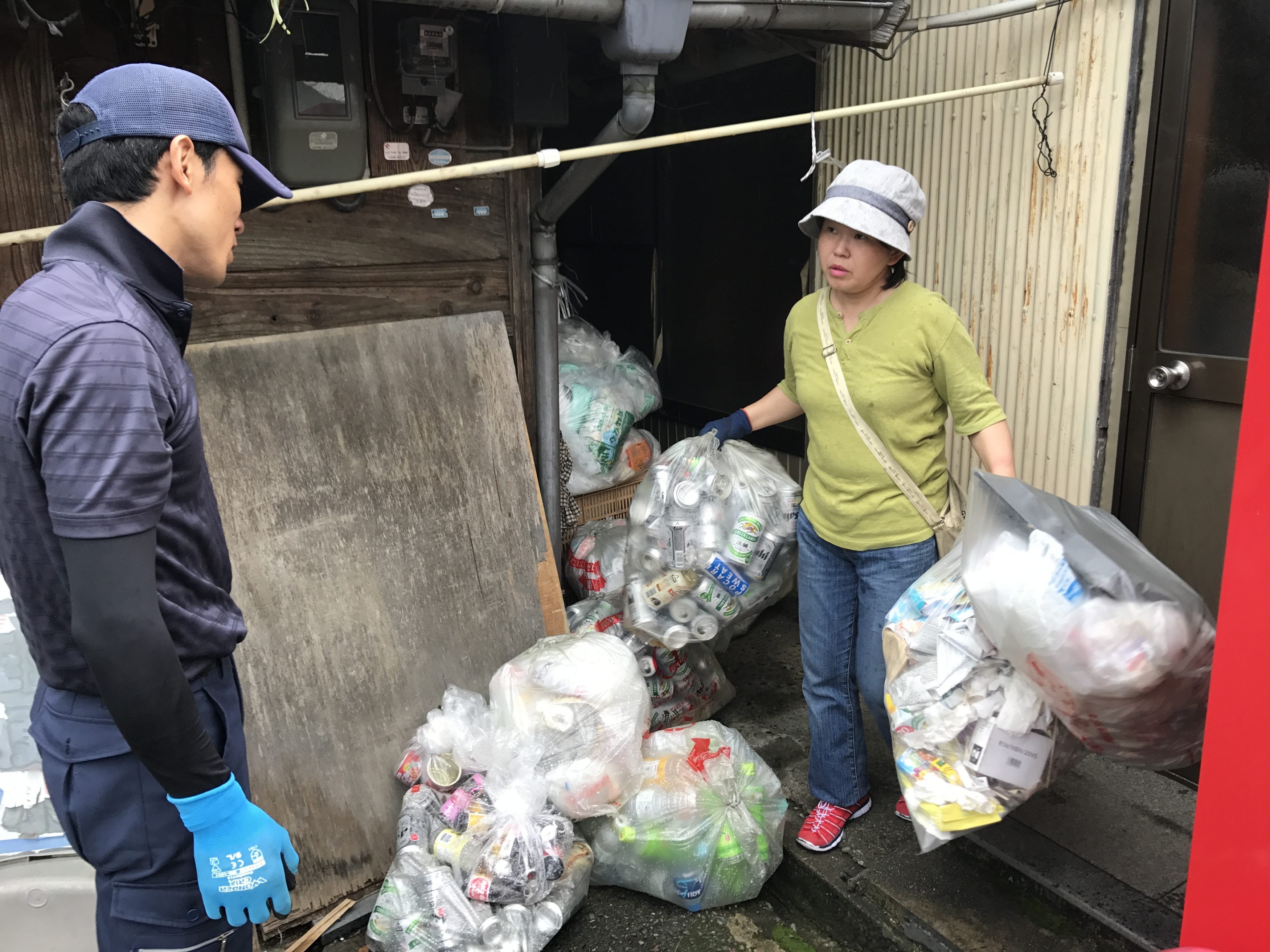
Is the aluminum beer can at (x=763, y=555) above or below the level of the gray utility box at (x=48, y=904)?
above

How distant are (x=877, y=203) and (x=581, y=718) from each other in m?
1.76

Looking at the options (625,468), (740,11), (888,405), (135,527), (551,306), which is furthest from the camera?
(625,468)

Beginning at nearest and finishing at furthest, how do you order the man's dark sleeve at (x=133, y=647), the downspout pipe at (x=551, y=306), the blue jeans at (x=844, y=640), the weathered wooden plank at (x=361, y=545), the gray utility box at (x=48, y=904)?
the man's dark sleeve at (x=133, y=647) < the gray utility box at (x=48, y=904) < the blue jeans at (x=844, y=640) < the weathered wooden plank at (x=361, y=545) < the downspout pipe at (x=551, y=306)

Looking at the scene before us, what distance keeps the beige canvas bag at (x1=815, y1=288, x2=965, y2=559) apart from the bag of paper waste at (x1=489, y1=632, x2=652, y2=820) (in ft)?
3.43

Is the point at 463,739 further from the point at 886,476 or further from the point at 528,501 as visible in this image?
the point at 886,476

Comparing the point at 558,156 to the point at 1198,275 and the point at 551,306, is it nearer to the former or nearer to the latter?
the point at 551,306

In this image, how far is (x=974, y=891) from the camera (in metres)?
2.68

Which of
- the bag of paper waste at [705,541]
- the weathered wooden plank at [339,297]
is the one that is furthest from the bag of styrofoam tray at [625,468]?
the bag of paper waste at [705,541]

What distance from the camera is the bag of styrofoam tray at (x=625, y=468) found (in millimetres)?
4312

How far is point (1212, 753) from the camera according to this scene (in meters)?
1.49

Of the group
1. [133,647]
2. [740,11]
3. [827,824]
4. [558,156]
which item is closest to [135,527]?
[133,647]

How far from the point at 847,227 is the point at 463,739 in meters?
1.97

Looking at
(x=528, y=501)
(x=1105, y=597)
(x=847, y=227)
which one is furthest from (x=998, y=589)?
(x=528, y=501)

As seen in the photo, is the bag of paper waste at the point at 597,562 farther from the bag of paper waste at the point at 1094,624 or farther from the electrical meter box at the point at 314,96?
the bag of paper waste at the point at 1094,624
